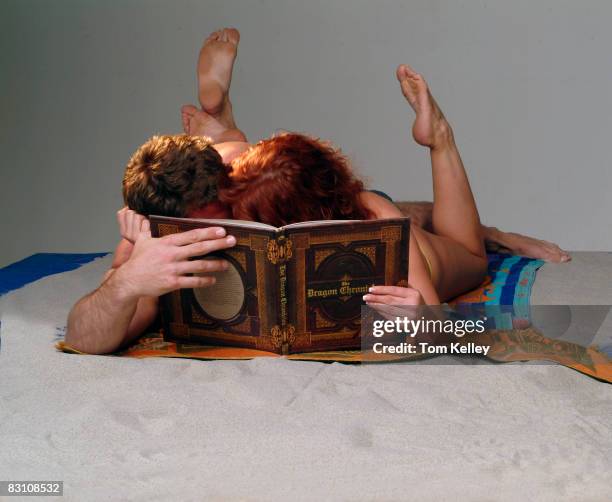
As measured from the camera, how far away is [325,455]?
1.51 meters

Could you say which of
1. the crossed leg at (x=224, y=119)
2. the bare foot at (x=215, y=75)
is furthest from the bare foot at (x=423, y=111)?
the bare foot at (x=215, y=75)

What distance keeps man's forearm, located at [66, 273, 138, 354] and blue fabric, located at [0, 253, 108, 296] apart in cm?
76

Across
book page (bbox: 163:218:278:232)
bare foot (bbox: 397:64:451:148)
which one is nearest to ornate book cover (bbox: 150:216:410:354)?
book page (bbox: 163:218:278:232)

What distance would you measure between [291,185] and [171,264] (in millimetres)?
352

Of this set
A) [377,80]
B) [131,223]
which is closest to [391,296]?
[131,223]

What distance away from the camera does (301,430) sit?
1608 mm

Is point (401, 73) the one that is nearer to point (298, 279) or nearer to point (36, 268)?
point (298, 279)

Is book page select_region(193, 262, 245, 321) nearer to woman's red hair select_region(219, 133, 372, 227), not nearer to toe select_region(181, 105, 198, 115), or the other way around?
woman's red hair select_region(219, 133, 372, 227)

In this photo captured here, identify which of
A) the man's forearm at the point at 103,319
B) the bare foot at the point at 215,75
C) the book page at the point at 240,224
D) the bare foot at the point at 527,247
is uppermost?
the bare foot at the point at 215,75

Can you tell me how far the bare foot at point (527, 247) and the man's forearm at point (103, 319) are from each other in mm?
1595

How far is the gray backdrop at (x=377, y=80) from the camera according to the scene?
464cm

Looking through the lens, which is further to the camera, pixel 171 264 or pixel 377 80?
pixel 377 80

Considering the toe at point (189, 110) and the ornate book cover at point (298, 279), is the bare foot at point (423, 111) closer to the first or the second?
the ornate book cover at point (298, 279)

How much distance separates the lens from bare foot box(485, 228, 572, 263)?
3.14 m
